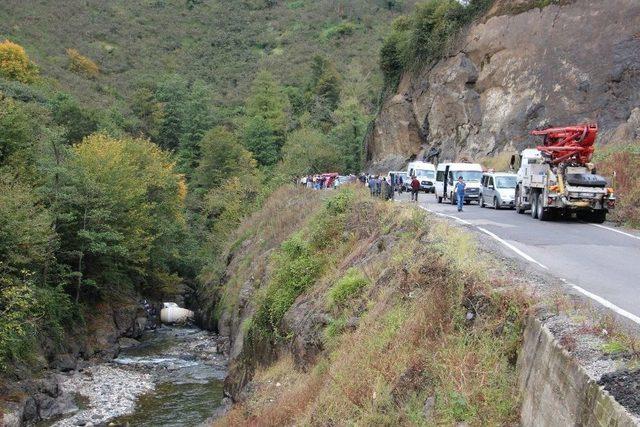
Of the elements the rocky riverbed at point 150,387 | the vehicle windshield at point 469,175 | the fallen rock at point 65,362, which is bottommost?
the rocky riverbed at point 150,387

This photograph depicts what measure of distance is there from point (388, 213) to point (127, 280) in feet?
87.7

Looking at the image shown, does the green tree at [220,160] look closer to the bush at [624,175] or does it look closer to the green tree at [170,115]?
the green tree at [170,115]

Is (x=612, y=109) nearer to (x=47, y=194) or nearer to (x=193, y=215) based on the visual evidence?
(x=47, y=194)

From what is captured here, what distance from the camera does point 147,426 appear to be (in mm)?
23125

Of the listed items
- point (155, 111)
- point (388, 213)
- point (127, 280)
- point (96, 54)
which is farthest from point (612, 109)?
point (96, 54)

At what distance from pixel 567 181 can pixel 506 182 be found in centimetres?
757

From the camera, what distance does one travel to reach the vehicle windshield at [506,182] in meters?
29.9

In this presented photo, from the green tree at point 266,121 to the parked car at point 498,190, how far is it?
48014 millimetres

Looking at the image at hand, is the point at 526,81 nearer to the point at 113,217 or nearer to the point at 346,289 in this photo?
the point at 113,217

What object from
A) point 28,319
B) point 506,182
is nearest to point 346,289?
point 506,182

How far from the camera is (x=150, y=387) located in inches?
1093

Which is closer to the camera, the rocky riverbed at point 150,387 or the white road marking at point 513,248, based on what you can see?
the white road marking at point 513,248

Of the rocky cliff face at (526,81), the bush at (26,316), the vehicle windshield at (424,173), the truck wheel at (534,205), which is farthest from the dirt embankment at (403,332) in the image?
the rocky cliff face at (526,81)

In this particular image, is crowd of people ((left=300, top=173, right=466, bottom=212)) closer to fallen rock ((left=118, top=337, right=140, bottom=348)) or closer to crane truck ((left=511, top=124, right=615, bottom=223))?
crane truck ((left=511, top=124, right=615, bottom=223))
